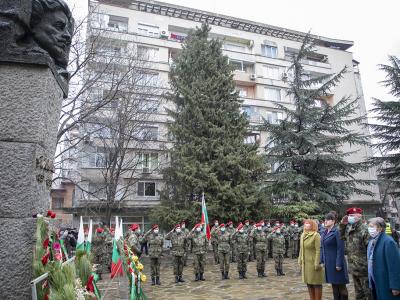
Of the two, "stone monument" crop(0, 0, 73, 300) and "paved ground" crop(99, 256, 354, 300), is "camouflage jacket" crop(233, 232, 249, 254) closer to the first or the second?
"paved ground" crop(99, 256, 354, 300)

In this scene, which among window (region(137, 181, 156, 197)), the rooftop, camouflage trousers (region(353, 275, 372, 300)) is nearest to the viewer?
camouflage trousers (region(353, 275, 372, 300))

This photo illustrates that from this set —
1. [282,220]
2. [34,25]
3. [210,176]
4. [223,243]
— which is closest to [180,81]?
[210,176]

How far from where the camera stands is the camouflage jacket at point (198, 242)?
1131cm

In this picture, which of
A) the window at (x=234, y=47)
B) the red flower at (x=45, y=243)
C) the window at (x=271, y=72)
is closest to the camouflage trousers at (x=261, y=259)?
the red flower at (x=45, y=243)

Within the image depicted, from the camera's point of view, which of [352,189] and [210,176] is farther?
[352,189]

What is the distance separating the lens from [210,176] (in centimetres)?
1773

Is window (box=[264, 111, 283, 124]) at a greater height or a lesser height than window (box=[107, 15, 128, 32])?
lesser

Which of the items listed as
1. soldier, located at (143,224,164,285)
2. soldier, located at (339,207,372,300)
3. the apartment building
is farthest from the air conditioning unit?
soldier, located at (339,207,372,300)

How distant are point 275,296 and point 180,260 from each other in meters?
3.82

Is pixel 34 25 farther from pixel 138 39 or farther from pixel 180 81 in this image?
pixel 138 39

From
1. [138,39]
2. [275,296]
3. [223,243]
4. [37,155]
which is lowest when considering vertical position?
[275,296]

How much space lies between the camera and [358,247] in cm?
584

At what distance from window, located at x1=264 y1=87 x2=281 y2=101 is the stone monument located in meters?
32.1

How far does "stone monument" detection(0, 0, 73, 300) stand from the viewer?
2.64 m
